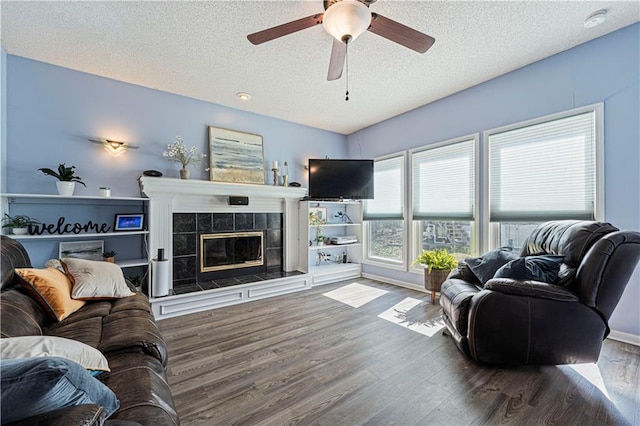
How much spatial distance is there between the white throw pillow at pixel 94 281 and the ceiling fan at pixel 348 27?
2.15 meters

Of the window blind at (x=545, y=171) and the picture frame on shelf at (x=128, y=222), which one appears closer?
the window blind at (x=545, y=171)

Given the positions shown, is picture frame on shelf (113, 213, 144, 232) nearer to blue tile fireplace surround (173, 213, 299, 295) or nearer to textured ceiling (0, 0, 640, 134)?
blue tile fireplace surround (173, 213, 299, 295)

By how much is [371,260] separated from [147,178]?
3.58m

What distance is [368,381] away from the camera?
6.03ft

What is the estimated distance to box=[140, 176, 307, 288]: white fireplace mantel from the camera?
3207 mm

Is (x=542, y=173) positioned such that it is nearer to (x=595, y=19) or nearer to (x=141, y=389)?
(x=595, y=19)

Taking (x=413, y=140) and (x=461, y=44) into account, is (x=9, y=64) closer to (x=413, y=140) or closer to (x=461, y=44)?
(x=461, y=44)

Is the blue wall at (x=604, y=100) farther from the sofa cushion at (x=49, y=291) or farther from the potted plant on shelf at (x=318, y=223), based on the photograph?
the sofa cushion at (x=49, y=291)

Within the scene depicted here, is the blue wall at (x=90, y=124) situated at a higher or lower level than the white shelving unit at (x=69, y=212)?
higher

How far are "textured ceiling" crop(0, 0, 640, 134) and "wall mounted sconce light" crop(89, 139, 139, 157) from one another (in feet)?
2.48

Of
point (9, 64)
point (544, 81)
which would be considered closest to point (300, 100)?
point (544, 81)

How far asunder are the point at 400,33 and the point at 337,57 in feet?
1.64

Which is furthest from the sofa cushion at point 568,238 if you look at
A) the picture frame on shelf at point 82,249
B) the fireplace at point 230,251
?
the picture frame on shelf at point 82,249

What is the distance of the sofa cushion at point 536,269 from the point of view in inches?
77.7
